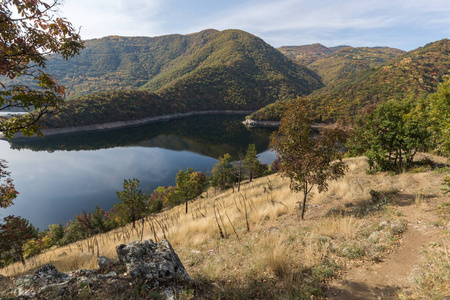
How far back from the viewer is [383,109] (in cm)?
1345

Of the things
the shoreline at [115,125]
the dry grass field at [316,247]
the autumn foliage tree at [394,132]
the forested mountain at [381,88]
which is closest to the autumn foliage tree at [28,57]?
the dry grass field at [316,247]

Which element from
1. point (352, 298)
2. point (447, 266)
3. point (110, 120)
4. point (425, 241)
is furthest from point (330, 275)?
point (110, 120)

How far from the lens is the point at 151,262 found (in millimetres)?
4078

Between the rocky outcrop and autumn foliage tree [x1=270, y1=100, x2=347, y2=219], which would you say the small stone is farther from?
the rocky outcrop

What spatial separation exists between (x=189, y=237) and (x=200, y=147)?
222 feet

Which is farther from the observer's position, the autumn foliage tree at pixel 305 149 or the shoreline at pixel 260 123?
the shoreline at pixel 260 123

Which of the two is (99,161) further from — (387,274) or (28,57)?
(387,274)

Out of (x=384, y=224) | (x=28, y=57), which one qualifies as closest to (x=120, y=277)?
(x=28, y=57)

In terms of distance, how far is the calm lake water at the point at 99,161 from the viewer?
40300mm

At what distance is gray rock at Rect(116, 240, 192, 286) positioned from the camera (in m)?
3.88

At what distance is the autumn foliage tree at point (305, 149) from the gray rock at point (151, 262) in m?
5.97

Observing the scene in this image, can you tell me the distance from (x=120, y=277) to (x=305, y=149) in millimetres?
7711

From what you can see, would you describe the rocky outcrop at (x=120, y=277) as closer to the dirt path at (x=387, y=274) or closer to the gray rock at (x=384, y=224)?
the dirt path at (x=387, y=274)

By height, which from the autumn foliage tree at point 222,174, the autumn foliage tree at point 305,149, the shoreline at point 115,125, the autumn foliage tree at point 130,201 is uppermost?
the shoreline at point 115,125
